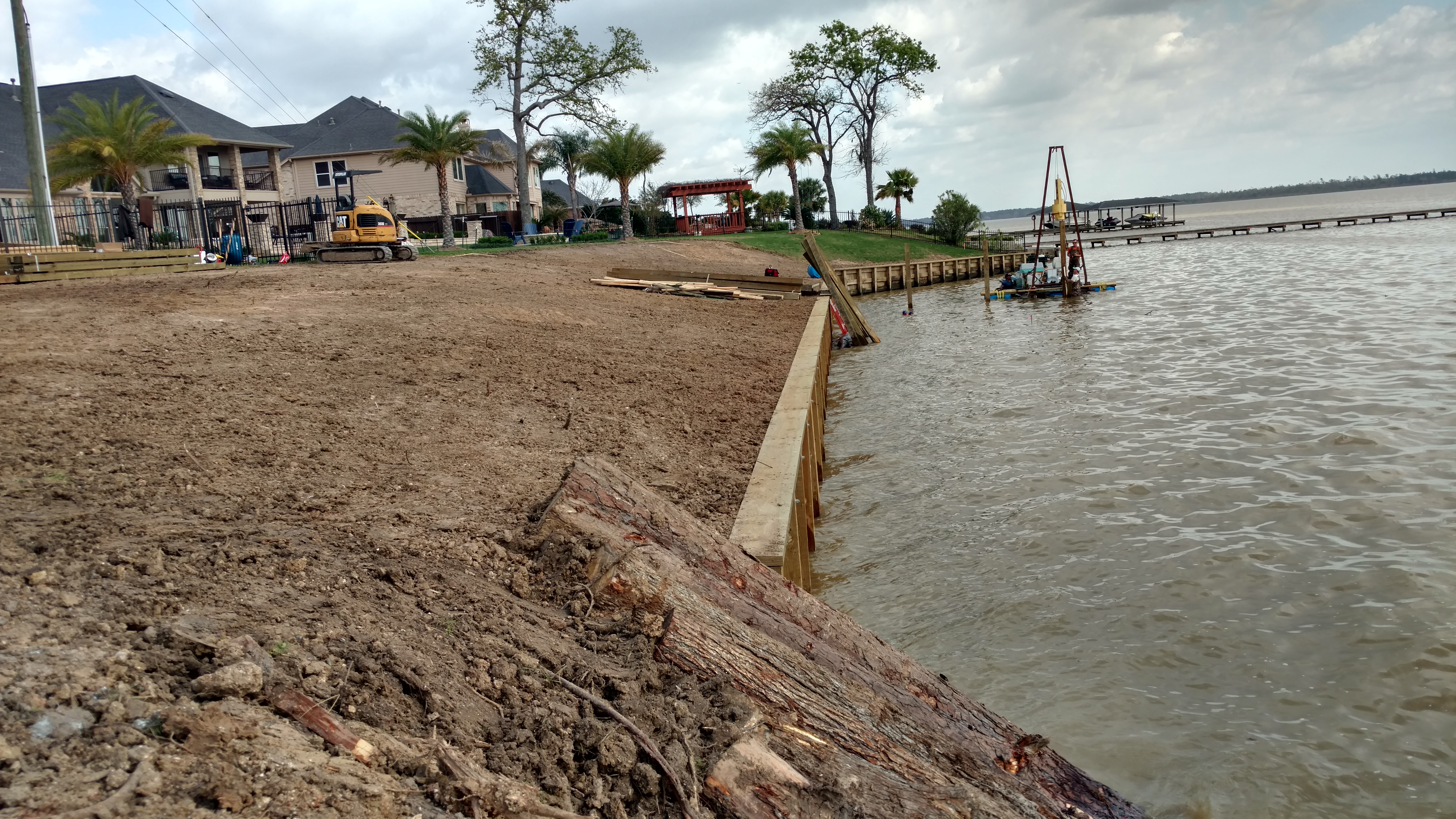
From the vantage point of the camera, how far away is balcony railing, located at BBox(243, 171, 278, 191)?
149 feet

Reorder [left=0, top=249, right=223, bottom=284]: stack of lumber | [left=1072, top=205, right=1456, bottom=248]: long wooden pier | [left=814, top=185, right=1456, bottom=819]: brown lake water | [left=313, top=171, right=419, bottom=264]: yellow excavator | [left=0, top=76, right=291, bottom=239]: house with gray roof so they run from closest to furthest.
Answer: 1. [left=814, top=185, right=1456, bottom=819]: brown lake water
2. [left=0, top=249, right=223, bottom=284]: stack of lumber
3. [left=313, top=171, right=419, bottom=264]: yellow excavator
4. [left=0, top=76, right=291, bottom=239]: house with gray roof
5. [left=1072, top=205, right=1456, bottom=248]: long wooden pier

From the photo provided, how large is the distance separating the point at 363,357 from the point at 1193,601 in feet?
26.6

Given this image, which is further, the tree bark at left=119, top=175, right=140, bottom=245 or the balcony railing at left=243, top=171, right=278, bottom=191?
the balcony railing at left=243, top=171, right=278, bottom=191

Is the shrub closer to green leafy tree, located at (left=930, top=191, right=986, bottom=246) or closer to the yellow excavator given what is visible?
green leafy tree, located at (left=930, top=191, right=986, bottom=246)

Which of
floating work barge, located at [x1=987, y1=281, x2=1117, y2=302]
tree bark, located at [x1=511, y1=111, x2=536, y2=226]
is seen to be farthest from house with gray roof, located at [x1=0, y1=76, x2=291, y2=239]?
floating work barge, located at [x1=987, y1=281, x2=1117, y2=302]

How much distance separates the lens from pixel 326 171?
50.6m

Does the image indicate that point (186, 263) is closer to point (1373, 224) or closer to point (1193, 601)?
point (1193, 601)

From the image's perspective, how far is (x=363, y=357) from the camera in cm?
932

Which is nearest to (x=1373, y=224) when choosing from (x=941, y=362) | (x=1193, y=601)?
(x=941, y=362)

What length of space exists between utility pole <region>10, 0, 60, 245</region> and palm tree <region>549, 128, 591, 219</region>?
48.0 meters

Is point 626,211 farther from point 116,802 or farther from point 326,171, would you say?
point 116,802

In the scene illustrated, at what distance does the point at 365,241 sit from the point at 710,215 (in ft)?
129

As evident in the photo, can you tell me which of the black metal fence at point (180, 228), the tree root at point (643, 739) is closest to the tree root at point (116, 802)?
the tree root at point (643, 739)

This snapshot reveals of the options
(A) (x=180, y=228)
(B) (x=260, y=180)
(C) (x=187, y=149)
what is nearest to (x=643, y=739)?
(A) (x=180, y=228)
